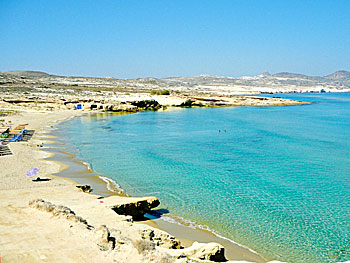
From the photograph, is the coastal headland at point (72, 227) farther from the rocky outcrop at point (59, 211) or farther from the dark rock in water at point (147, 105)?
the dark rock in water at point (147, 105)

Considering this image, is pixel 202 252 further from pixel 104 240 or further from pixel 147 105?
pixel 147 105

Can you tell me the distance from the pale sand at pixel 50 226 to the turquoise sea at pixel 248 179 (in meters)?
3.54

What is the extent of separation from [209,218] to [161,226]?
2136 mm

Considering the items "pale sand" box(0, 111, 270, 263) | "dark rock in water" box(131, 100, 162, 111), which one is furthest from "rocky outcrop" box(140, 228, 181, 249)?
"dark rock in water" box(131, 100, 162, 111)

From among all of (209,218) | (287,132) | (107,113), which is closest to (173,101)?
(107,113)

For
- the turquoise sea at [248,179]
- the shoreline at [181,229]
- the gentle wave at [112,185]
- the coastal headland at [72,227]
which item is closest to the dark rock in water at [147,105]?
the turquoise sea at [248,179]

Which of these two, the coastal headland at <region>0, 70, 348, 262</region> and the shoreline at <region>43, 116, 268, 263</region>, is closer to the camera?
the coastal headland at <region>0, 70, 348, 262</region>

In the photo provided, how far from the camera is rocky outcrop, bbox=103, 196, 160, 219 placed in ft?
37.7

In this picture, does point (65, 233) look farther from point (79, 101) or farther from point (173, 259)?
point (79, 101)

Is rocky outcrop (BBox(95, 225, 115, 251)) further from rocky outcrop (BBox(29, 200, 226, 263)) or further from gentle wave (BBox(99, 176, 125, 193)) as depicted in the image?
gentle wave (BBox(99, 176, 125, 193))

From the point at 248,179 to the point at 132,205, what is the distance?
847 centimetres

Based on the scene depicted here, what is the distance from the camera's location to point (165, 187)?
649 inches

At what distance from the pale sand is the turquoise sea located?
11.6 ft

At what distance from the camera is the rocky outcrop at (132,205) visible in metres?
11.5
